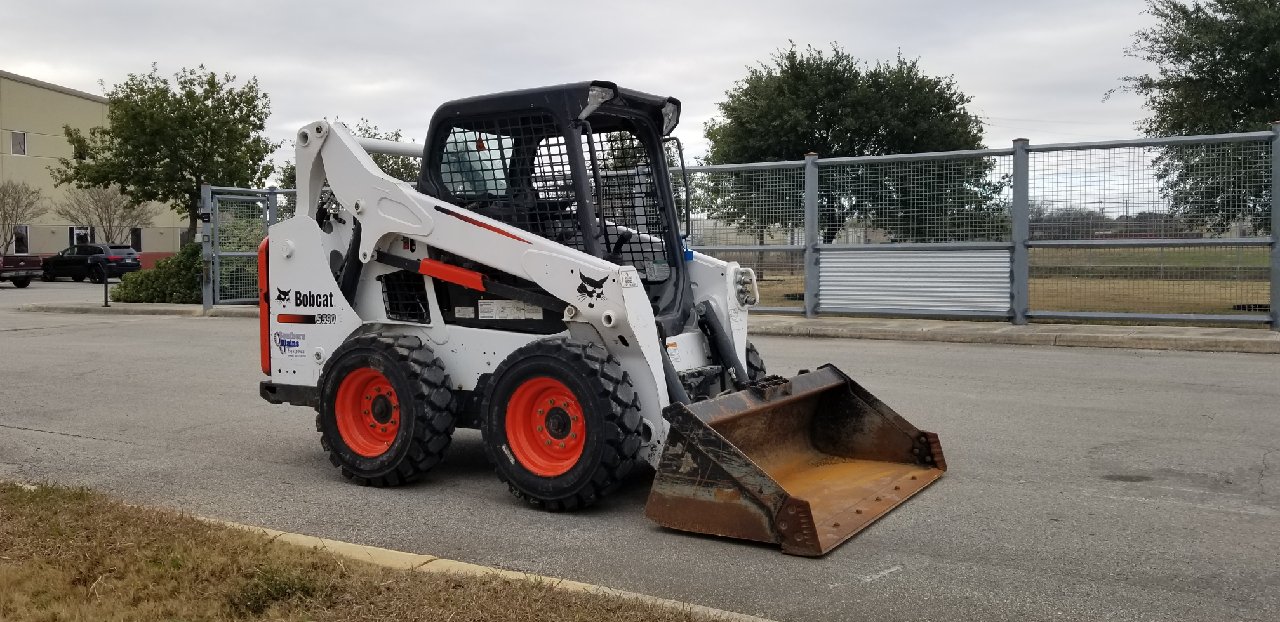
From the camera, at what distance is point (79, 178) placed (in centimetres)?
3606

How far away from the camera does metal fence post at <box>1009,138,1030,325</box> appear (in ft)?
48.0

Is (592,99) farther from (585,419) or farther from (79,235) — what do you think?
(79,235)

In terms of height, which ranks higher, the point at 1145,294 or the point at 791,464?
the point at 1145,294

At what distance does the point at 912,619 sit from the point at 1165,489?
8.86 ft

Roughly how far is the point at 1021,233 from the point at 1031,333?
1678 millimetres

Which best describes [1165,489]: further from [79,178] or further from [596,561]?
[79,178]

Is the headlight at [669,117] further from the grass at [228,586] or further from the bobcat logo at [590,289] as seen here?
the grass at [228,586]

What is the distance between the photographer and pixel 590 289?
228 inches

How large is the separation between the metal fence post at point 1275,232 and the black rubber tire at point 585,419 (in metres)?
10.6

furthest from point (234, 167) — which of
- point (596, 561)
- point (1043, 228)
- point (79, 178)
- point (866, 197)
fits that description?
point (596, 561)

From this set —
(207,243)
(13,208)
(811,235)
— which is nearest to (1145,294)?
(811,235)

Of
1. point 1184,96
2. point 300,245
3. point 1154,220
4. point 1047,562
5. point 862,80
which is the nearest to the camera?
point 1047,562

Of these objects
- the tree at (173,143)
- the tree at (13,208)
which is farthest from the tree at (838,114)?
the tree at (13,208)

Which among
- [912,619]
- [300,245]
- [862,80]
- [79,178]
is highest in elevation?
[862,80]
